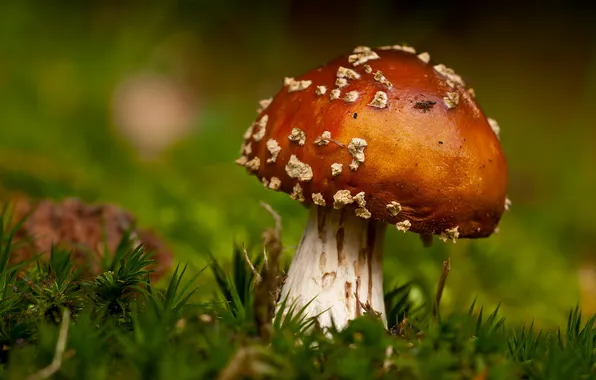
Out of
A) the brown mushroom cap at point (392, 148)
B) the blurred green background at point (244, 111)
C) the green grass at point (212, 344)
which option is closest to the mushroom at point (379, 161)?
the brown mushroom cap at point (392, 148)

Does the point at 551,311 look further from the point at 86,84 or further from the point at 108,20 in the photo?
the point at 108,20

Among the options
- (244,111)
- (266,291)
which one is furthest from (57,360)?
(244,111)

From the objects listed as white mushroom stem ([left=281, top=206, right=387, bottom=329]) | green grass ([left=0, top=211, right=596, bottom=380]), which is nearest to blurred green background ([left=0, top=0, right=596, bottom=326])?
white mushroom stem ([left=281, top=206, right=387, bottom=329])

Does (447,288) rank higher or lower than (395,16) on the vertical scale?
lower

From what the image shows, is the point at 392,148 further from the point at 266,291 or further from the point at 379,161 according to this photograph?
the point at 266,291

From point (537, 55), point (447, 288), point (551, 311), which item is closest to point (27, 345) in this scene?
point (447, 288)

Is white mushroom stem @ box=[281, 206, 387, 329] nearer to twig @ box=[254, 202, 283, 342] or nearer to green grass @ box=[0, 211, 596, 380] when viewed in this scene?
green grass @ box=[0, 211, 596, 380]
